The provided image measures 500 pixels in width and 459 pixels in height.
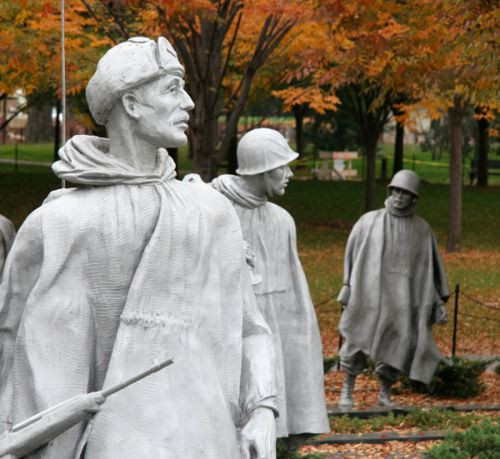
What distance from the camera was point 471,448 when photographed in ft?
34.3

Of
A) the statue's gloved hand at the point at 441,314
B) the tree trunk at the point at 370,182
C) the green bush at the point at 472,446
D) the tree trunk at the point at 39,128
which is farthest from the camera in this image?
the tree trunk at the point at 39,128

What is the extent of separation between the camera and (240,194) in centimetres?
966

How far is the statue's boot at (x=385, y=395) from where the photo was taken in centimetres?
1390

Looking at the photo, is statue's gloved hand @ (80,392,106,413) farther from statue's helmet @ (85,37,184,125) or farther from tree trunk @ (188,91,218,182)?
tree trunk @ (188,91,218,182)

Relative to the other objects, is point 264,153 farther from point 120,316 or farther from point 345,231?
point 345,231

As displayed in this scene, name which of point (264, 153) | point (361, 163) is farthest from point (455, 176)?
point (361, 163)

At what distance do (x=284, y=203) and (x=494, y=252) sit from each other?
8.01 meters

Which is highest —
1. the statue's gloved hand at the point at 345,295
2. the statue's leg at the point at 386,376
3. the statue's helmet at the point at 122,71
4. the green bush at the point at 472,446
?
the statue's helmet at the point at 122,71

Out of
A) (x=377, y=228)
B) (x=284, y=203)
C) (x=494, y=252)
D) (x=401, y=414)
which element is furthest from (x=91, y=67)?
(x=284, y=203)

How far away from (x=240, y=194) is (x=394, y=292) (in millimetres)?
4892

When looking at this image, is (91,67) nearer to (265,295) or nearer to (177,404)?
(265,295)

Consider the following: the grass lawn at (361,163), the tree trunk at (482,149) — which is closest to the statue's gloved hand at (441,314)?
the tree trunk at (482,149)

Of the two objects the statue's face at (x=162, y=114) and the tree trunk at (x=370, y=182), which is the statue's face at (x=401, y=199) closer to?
the statue's face at (x=162, y=114)

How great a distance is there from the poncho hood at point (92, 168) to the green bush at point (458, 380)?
11081 millimetres
